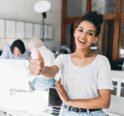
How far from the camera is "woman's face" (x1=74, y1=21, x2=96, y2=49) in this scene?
106 cm

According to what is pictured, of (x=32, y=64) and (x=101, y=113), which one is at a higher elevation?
(x=32, y=64)

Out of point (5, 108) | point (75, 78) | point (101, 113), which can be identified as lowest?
point (5, 108)

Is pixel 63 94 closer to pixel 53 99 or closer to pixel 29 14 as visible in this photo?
pixel 53 99

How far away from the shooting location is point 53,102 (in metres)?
1.92

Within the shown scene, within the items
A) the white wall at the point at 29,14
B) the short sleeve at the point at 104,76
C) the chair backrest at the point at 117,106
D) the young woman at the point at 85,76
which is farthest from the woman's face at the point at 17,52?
the short sleeve at the point at 104,76

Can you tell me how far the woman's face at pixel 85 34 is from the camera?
106cm

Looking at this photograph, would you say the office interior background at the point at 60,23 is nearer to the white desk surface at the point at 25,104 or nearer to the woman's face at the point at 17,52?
the woman's face at the point at 17,52

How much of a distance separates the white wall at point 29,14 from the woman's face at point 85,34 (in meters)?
4.47

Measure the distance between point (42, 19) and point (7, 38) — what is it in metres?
1.43

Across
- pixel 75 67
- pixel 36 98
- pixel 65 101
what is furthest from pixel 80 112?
pixel 36 98

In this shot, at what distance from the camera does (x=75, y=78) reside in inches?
41.6

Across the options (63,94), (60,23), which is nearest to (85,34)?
(63,94)

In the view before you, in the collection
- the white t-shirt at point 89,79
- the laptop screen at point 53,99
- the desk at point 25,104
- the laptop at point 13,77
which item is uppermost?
the white t-shirt at point 89,79

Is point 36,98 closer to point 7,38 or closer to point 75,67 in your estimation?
point 75,67
